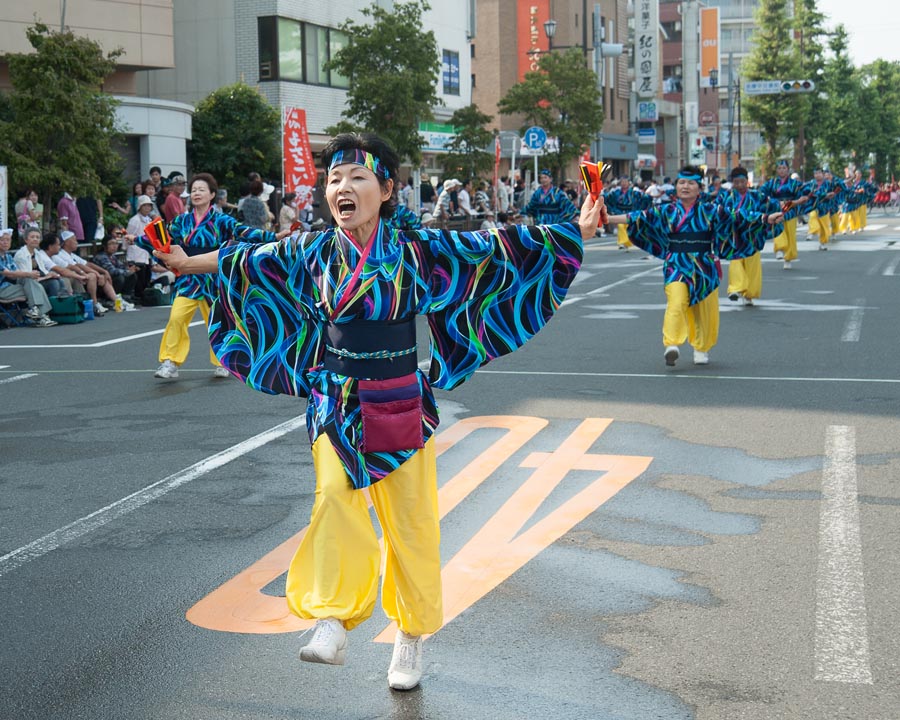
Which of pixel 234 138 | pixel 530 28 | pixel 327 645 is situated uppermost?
pixel 530 28

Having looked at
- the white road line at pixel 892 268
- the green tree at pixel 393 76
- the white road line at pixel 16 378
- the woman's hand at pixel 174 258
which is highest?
the green tree at pixel 393 76

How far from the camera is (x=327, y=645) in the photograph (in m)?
4.01

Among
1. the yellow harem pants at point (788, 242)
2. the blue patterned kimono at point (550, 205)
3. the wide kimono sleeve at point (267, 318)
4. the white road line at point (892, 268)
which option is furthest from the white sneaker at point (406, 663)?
the yellow harem pants at point (788, 242)

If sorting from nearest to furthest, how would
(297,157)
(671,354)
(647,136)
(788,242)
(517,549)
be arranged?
Result: (517,549), (671,354), (788,242), (297,157), (647,136)

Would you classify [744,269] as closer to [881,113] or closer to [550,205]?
[550,205]

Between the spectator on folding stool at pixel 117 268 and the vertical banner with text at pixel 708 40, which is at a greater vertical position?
the vertical banner with text at pixel 708 40

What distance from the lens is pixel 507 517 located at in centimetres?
630

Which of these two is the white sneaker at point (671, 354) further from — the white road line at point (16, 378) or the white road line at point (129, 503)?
the white road line at point (16, 378)

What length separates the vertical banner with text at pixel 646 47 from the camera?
240 ft

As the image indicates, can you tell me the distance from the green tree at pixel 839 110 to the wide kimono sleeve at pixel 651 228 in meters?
65.2

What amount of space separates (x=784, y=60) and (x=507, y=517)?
65859 millimetres

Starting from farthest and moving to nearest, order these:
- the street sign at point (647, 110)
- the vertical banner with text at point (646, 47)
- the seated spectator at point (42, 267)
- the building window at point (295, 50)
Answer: the street sign at point (647, 110)
the vertical banner with text at point (646, 47)
the building window at point (295, 50)
the seated spectator at point (42, 267)

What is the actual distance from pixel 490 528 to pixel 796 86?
63.7 m

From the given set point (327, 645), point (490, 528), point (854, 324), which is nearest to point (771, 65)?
point (854, 324)
